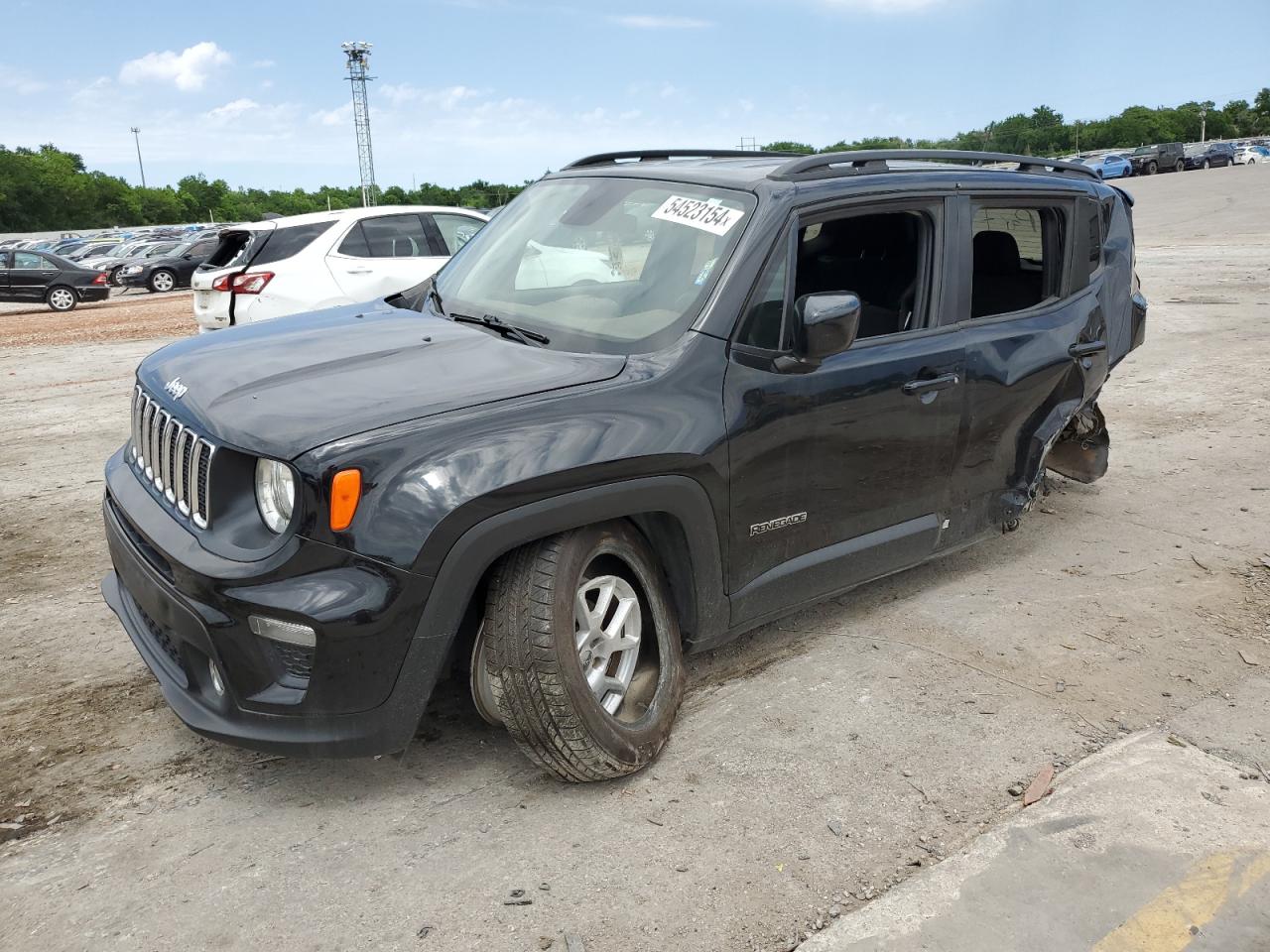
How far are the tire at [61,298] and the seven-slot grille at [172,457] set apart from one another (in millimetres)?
23719

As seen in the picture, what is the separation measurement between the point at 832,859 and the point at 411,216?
8.92 m

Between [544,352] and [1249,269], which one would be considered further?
[1249,269]

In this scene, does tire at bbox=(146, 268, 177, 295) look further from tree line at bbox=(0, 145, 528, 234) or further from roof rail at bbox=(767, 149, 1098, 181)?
tree line at bbox=(0, 145, 528, 234)

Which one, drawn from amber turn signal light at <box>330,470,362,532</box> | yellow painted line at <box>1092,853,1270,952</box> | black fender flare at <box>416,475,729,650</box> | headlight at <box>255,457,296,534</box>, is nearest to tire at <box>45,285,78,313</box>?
headlight at <box>255,457,296,534</box>

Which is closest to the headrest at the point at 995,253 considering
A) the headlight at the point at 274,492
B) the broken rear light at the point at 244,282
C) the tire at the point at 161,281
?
the headlight at the point at 274,492

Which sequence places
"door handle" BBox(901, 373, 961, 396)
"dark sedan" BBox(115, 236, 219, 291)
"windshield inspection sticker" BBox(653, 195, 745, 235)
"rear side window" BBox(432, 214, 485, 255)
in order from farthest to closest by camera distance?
"dark sedan" BBox(115, 236, 219, 291) → "rear side window" BBox(432, 214, 485, 255) → "door handle" BBox(901, 373, 961, 396) → "windshield inspection sticker" BBox(653, 195, 745, 235)

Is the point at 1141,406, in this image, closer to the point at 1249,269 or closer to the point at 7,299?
the point at 1249,269

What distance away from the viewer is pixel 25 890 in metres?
2.82

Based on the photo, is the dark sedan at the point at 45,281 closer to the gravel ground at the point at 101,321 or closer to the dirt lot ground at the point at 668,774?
the gravel ground at the point at 101,321

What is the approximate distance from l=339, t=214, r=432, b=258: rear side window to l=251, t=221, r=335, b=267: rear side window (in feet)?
0.90

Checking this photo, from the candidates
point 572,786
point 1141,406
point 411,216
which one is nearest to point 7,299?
point 411,216

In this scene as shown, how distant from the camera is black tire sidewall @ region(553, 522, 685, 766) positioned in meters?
3.07

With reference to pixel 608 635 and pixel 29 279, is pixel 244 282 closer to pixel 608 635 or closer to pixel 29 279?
pixel 608 635

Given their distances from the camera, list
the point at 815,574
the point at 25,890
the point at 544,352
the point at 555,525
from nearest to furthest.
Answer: the point at 25,890 < the point at 555,525 < the point at 544,352 < the point at 815,574
